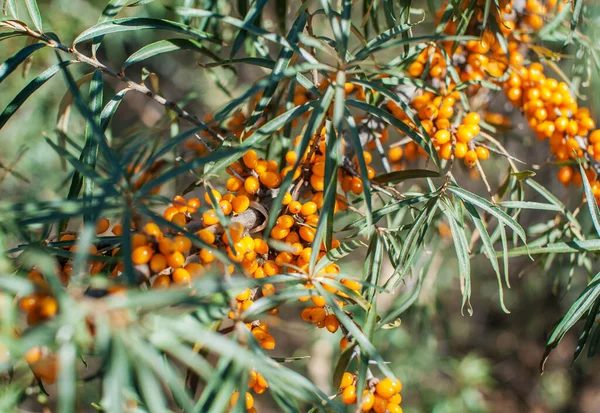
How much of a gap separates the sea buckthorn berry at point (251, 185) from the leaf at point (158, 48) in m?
0.30

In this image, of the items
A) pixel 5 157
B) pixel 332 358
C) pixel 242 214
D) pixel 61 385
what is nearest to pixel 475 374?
pixel 332 358

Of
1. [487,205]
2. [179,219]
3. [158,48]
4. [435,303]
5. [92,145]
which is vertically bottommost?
[435,303]

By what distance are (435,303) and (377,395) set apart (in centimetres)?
99

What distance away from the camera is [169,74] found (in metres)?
2.62

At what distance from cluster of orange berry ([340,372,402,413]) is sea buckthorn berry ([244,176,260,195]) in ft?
1.13

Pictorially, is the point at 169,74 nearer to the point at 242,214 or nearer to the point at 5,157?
the point at 5,157

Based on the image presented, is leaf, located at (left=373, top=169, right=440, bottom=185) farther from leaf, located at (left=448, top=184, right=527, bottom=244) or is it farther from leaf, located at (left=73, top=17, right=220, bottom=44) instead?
leaf, located at (left=73, top=17, right=220, bottom=44)

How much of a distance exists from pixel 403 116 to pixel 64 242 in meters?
0.68

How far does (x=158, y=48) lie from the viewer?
2.87 feet

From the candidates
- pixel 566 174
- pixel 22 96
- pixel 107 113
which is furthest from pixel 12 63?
pixel 566 174

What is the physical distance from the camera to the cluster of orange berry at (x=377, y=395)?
2.34 ft

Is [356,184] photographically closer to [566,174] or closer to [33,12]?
[566,174]

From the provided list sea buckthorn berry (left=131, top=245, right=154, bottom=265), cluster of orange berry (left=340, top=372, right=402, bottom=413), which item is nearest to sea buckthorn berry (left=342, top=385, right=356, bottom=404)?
cluster of orange berry (left=340, top=372, right=402, bottom=413)

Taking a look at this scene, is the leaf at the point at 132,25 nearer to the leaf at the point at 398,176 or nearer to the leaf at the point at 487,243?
the leaf at the point at 398,176
